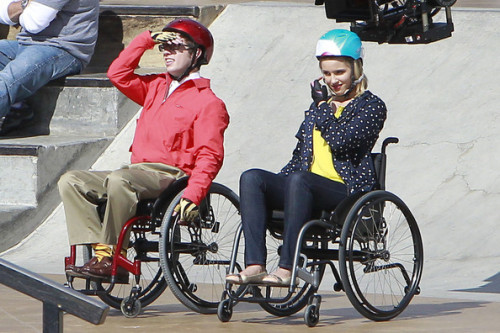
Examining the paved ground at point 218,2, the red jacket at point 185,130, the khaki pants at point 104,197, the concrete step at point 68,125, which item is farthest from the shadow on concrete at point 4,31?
the khaki pants at point 104,197

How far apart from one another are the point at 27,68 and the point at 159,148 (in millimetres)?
2967

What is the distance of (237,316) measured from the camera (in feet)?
18.2

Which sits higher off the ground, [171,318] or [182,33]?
[182,33]

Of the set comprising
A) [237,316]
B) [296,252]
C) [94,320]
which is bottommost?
[237,316]

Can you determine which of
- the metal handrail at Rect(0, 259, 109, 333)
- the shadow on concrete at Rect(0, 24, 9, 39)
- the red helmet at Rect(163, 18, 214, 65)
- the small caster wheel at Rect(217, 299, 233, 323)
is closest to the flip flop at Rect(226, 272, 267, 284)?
the small caster wheel at Rect(217, 299, 233, 323)

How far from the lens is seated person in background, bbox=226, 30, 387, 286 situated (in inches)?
203

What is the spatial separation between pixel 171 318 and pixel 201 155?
81 centimetres

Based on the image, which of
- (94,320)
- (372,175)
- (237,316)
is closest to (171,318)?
(237,316)

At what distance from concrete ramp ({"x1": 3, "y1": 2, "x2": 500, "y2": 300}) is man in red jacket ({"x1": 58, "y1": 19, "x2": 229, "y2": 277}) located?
159 centimetres

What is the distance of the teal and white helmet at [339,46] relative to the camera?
5.42m

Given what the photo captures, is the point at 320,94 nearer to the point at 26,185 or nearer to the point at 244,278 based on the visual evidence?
the point at 244,278

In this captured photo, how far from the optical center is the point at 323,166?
18.0 feet

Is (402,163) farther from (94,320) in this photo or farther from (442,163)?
(94,320)

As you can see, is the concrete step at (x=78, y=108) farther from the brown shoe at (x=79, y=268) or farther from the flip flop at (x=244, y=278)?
the flip flop at (x=244, y=278)
